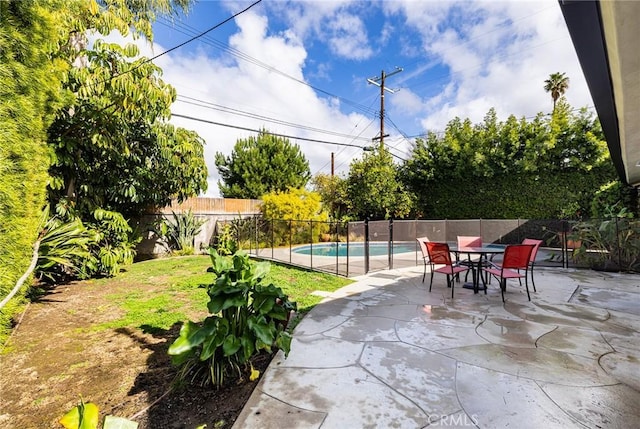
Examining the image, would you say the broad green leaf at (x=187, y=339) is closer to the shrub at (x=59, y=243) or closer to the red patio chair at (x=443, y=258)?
the shrub at (x=59, y=243)

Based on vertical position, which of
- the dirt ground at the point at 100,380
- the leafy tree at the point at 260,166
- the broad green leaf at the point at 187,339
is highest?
the leafy tree at the point at 260,166

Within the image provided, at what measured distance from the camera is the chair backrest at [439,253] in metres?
4.86

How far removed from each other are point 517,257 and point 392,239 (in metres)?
Answer: 3.70

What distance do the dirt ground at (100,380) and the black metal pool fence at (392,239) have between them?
4295mm

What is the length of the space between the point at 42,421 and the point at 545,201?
48.6 ft

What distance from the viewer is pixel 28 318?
371 cm

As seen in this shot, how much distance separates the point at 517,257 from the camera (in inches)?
178

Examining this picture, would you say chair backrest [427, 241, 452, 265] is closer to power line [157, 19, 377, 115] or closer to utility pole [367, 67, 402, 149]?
power line [157, 19, 377, 115]

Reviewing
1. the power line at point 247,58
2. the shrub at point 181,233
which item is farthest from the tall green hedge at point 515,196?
the shrub at point 181,233

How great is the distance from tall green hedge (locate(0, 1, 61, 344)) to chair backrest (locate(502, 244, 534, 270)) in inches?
238

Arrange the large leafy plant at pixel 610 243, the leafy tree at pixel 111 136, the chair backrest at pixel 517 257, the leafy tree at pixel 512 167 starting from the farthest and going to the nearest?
the leafy tree at pixel 512 167, the large leafy plant at pixel 610 243, the leafy tree at pixel 111 136, the chair backrest at pixel 517 257

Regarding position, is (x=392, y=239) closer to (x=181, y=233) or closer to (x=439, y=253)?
(x=439, y=253)

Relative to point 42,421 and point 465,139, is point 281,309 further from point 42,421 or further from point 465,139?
point 465,139

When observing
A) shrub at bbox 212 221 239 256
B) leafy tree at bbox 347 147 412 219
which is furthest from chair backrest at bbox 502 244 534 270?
leafy tree at bbox 347 147 412 219
